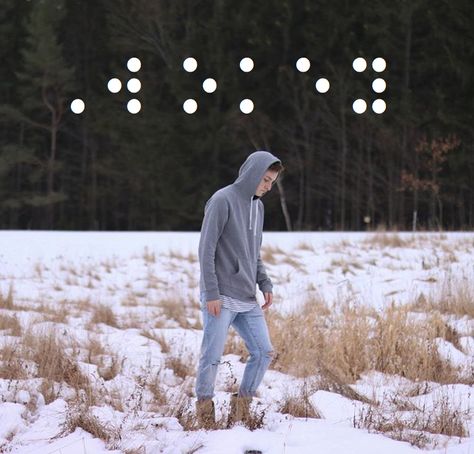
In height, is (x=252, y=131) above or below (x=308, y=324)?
above

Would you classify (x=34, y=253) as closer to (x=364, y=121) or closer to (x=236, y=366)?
(x=236, y=366)

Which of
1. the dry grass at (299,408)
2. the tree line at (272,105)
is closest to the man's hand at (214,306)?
the dry grass at (299,408)

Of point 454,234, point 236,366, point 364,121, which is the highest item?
point 364,121

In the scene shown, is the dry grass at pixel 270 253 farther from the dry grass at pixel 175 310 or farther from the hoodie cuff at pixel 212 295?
the hoodie cuff at pixel 212 295

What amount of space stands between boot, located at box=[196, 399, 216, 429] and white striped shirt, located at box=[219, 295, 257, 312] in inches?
19.9

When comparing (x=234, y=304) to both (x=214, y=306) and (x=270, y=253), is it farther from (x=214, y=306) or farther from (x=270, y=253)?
(x=270, y=253)

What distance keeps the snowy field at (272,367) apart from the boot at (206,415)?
56 millimetres

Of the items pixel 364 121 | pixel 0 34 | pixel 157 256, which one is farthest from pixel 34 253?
pixel 0 34

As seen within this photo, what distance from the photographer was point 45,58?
85.3 ft

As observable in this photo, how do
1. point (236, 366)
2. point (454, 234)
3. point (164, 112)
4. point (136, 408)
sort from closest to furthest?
point (136, 408) → point (236, 366) → point (454, 234) → point (164, 112)

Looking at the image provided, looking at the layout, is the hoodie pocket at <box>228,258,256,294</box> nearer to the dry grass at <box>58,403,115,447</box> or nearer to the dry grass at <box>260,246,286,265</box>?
the dry grass at <box>58,403,115,447</box>

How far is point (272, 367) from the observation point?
575 cm

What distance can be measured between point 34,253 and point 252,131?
13.2 m

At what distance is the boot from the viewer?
388 cm
